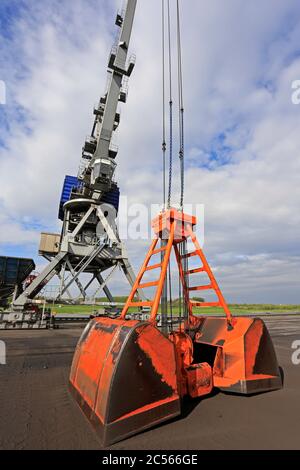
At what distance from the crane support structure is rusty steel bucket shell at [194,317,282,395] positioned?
16.0 meters

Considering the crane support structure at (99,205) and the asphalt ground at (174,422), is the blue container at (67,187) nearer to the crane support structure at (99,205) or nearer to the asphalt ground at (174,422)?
the crane support structure at (99,205)

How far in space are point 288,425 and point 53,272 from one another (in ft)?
62.0

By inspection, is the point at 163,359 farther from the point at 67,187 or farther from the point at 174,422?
the point at 67,187

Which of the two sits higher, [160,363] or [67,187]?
[67,187]

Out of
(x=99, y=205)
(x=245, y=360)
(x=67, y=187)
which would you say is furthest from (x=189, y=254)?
(x=67, y=187)

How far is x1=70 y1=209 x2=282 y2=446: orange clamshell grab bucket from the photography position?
Answer: 3.16 meters

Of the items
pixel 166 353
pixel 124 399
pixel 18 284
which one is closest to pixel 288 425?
pixel 166 353

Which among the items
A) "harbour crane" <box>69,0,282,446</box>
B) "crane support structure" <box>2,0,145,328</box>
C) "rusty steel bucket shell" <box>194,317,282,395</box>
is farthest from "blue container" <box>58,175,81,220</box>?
"rusty steel bucket shell" <box>194,317,282,395</box>

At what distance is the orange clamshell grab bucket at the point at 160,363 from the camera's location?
316cm

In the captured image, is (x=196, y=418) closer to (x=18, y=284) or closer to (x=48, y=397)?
(x=48, y=397)

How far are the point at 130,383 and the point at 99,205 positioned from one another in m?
20.1

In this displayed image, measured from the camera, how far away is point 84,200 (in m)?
22.1

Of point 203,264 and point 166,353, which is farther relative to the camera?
point 203,264

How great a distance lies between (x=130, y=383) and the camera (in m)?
3.21
